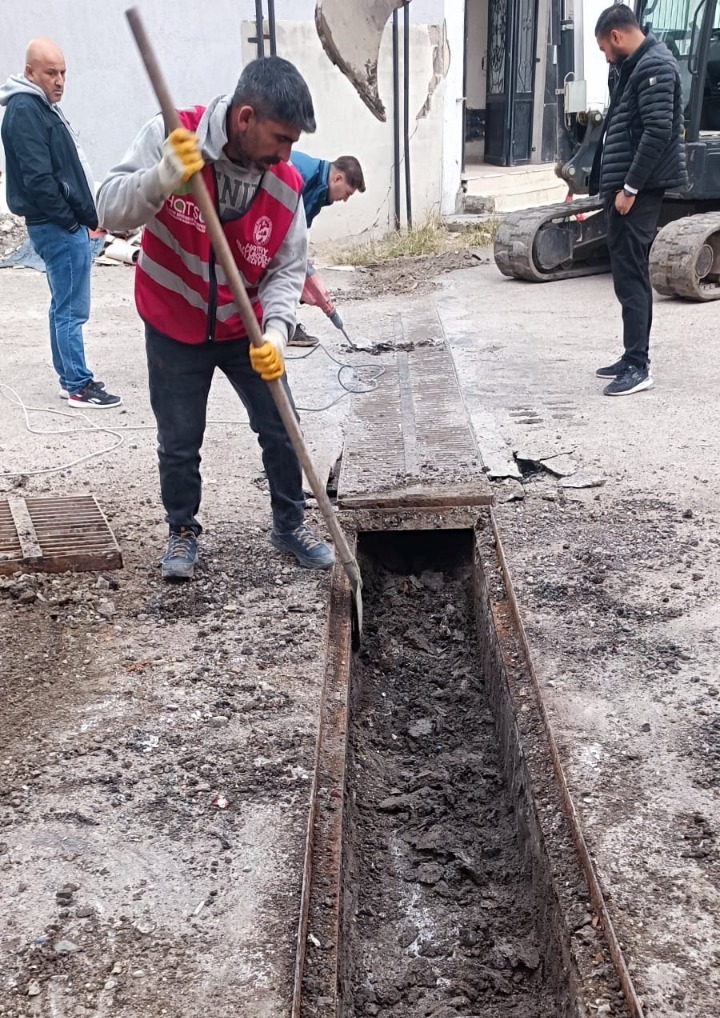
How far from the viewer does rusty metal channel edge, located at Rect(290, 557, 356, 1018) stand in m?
2.23

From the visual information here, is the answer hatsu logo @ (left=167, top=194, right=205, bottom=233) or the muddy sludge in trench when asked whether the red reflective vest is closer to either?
hatsu logo @ (left=167, top=194, right=205, bottom=233)

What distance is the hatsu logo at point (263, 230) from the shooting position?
342cm

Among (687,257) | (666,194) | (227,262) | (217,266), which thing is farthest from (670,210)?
(227,262)

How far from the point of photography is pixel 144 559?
4125mm

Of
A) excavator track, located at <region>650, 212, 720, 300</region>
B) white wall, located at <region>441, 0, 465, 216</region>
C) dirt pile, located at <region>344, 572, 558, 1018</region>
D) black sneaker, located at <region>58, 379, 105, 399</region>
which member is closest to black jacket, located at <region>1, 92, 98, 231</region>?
black sneaker, located at <region>58, 379, 105, 399</region>

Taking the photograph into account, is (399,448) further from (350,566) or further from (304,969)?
(304,969)

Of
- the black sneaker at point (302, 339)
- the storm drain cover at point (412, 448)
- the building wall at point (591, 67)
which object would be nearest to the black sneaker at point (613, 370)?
the storm drain cover at point (412, 448)

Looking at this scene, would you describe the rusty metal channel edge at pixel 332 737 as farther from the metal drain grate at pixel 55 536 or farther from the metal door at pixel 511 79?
the metal door at pixel 511 79

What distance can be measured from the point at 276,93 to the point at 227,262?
1.67ft

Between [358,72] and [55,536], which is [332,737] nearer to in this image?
[55,536]

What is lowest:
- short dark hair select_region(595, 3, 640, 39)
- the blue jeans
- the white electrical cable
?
the white electrical cable

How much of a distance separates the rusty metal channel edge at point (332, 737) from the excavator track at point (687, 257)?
496 centimetres

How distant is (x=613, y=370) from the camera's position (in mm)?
6328

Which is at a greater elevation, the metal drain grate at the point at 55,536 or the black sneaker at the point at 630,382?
the metal drain grate at the point at 55,536
